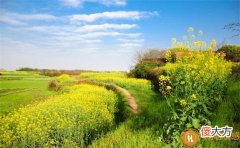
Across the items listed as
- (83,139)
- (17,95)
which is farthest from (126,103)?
(83,139)

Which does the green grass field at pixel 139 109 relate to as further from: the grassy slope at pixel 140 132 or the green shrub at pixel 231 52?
the green shrub at pixel 231 52

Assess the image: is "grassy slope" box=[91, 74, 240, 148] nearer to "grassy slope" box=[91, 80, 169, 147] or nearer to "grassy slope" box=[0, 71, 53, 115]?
"grassy slope" box=[91, 80, 169, 147]

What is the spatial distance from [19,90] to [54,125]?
22.4 ft

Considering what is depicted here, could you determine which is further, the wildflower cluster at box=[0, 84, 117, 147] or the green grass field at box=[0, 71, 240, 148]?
the wildflower cluster at box=[0, 84, 117, 147]

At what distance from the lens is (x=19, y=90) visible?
16.4 metres

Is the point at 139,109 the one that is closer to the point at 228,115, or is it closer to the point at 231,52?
the point at 228,115

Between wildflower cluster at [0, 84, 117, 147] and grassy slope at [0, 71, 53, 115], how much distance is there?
8.98 feet

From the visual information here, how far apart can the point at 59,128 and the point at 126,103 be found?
23.2 feet

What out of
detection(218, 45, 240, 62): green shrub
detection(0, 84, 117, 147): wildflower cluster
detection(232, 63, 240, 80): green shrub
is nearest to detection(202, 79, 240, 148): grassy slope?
detection(232, 63, 240, 80): green shrub

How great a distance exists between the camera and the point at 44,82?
818 inches

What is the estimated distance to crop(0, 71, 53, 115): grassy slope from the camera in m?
14.2

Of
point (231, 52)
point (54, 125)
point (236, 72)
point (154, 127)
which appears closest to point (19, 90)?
point (54, 125)

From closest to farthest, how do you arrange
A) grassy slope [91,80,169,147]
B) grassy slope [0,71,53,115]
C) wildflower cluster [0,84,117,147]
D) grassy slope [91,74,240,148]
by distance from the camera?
grassy slope [91,74,240,148]
grassy slope [91,80,169,147]
wildflower cluster [0,84,117,147]
grassy slope [0,71,53,115]

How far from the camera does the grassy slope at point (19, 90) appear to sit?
1421cm
